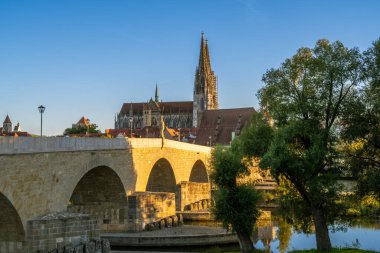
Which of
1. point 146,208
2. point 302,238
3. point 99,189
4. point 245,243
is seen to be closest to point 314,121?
point 245,243

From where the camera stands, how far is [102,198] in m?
27.2

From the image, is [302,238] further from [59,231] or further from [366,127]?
[59,231]

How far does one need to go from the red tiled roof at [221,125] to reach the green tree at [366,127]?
2190 inches

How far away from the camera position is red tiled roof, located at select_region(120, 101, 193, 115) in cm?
13125

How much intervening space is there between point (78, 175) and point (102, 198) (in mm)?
6498

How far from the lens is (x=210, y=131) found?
7806 centimetres

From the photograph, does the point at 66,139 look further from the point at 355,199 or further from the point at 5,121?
the point at 5,121

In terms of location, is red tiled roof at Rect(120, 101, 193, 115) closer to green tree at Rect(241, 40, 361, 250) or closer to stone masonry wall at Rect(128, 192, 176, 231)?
stone masonry wall at Rect(128, 192, 176, 231)

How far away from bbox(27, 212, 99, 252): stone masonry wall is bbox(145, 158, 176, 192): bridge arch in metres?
17.1

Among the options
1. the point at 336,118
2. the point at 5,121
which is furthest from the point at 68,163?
the point at 5,121

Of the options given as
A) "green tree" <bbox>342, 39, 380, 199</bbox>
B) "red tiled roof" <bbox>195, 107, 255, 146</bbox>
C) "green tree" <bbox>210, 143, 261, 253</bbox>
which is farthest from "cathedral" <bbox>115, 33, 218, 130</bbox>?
"green tree" <bbox>342, 39, 380, 199</bbox>

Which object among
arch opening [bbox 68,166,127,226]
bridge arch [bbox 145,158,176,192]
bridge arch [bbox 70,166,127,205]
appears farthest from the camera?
bridge arch [bbox 145,158,176,192]

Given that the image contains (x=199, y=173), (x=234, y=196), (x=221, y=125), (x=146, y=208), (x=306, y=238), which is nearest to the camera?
(x=234, y=196)

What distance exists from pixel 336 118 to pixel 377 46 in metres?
3.14
